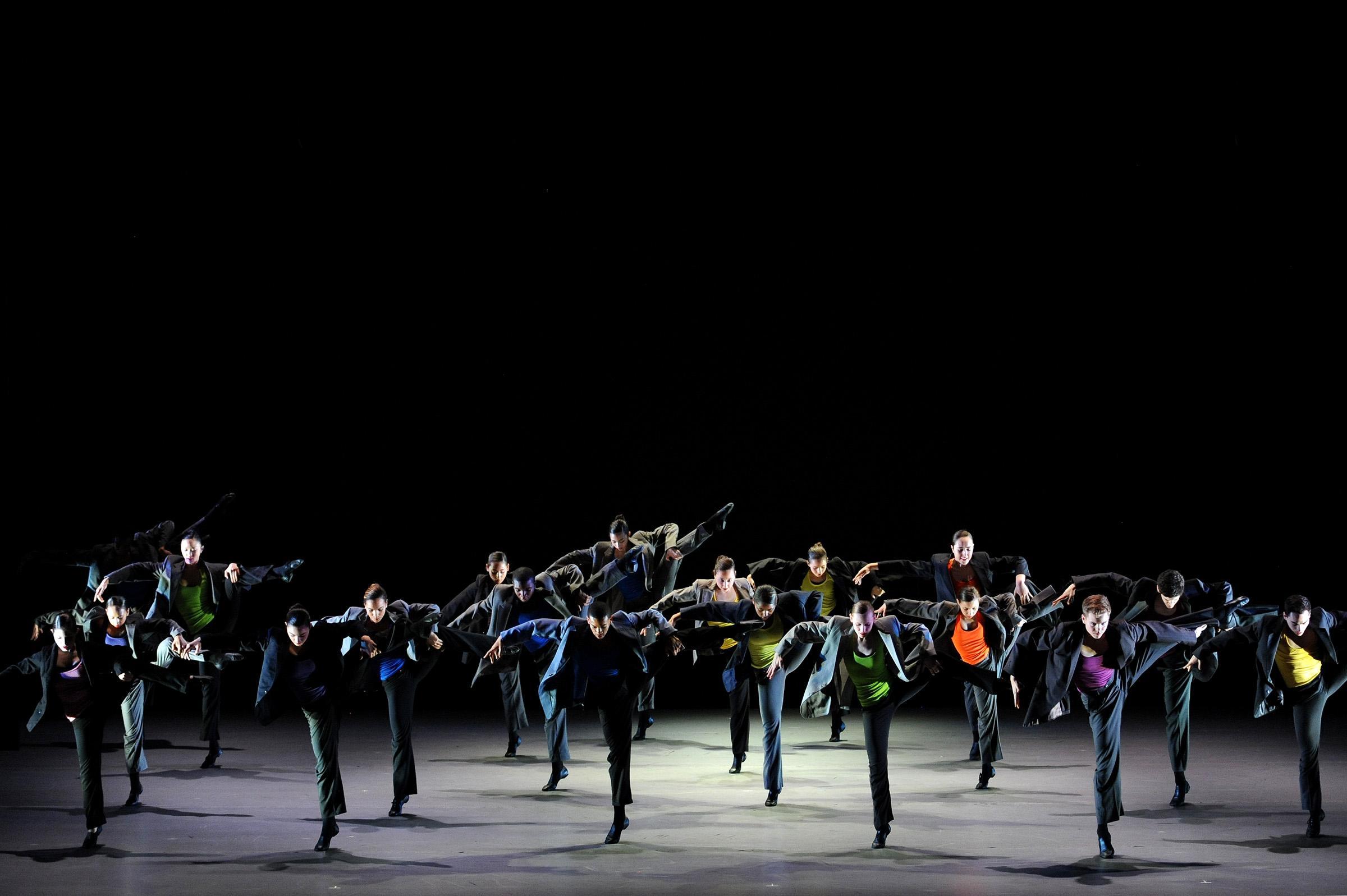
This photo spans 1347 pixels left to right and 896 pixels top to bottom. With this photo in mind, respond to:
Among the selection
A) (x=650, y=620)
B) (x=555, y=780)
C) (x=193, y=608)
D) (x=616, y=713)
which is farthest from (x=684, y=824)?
(x=193, y=608)

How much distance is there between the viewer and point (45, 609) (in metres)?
15.4

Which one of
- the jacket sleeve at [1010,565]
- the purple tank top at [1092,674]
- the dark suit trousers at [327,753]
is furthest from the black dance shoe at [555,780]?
the jacket sleeve at [1010,565]

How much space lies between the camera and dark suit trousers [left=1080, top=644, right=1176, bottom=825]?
7.25 metres

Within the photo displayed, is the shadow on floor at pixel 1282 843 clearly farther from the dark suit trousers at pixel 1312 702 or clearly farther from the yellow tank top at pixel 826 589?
the yellow tank top at pixel 826 589

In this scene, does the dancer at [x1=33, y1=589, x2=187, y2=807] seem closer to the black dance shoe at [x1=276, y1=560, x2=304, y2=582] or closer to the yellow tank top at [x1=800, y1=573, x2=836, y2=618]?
the black dance shoe at [x1=276, y1=560, x2=304, y2=582]

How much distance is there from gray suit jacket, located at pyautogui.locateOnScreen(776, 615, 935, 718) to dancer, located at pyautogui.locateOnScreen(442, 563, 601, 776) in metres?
A: 1.55

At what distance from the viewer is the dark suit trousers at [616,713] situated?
798 cm

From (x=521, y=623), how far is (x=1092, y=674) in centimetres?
394

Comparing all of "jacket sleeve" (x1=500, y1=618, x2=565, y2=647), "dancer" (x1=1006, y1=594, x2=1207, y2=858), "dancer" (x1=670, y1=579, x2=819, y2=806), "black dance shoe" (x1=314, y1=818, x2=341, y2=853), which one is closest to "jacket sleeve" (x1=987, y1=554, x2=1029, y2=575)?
"dancer" (x1=670, y1=579, x2=819, y2=806)

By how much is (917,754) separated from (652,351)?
6.31 metres

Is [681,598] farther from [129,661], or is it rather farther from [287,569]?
[129,661]

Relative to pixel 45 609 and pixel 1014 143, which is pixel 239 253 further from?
pixel 1014 143

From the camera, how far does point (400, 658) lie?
898cm

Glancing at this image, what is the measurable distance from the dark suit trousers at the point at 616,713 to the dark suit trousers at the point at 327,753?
1418 mm
